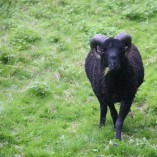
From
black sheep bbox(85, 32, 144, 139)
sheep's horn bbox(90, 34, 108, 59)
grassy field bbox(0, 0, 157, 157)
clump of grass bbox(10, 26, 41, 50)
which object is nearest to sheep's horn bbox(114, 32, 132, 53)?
black sheep bbox(85, 32, 144, 139)

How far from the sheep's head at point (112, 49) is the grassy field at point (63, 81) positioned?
1.59 meters

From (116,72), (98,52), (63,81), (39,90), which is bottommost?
(63,81)

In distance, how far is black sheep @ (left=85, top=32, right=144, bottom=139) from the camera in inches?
308

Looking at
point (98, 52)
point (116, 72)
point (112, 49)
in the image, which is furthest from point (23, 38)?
point (112, 49)

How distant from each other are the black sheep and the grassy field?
74 centimetres

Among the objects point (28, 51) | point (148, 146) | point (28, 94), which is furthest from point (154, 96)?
point (28, 51)

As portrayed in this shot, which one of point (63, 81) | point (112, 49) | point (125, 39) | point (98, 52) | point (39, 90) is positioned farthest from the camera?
point (63, 81)

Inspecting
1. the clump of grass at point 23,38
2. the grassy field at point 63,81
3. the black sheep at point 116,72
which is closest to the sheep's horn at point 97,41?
the black sheep at point 116,72

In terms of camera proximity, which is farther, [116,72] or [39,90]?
[39,90]

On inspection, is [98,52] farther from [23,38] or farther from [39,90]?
[23,38]

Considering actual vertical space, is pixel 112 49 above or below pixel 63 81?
above

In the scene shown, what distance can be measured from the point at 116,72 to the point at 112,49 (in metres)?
0.60

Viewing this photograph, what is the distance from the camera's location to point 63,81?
1184cm

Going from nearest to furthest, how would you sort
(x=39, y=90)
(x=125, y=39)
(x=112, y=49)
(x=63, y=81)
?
1. (x=112, y=49)
2. (x=125, y=39)
3. (x=39, y=90)
4. (x=63, y=81)
